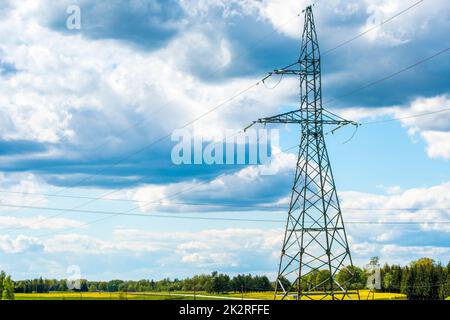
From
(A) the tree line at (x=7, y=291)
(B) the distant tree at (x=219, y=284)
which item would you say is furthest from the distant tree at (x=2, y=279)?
(B) the distant tree at (x=219, y=284)

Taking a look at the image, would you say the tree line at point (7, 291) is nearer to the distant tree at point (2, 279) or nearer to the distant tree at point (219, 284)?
the distant tree at point (2, 279)

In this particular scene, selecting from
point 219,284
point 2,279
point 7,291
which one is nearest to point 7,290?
point 7,291

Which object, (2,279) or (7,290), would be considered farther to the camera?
(2,279)

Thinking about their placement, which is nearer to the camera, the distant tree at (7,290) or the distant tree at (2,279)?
the distant tree at (7,290)

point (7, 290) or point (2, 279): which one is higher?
point (2, 279)

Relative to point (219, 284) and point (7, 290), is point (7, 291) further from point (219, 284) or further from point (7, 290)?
point (219, 284)

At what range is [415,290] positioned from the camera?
16188 centimetres

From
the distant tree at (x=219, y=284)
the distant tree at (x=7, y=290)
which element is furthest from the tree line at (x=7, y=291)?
the distant tree at (x=219, y=284)

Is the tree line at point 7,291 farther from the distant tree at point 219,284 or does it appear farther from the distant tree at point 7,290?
the distant tree at point 219,284

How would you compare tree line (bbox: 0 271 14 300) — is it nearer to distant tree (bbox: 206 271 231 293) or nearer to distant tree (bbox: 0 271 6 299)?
distant tree (bbox: 0 271 6 299)

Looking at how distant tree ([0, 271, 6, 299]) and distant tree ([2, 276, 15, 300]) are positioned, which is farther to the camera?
distant tree ([0, 271, 6, 299])

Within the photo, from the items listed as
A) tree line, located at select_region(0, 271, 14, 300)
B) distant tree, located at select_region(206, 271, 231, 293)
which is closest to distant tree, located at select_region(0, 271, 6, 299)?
tree line, located at select_region(0, 271, 14, 300)
